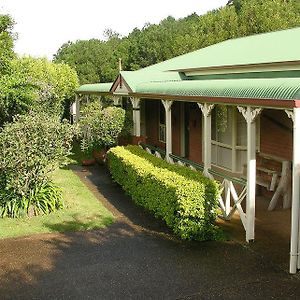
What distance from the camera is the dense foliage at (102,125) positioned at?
1593 cm

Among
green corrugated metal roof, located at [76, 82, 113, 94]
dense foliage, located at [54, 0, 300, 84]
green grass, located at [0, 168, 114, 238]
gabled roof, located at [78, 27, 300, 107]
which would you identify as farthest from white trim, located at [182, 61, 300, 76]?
dense foliage, located at [54, 0, 300, 84]

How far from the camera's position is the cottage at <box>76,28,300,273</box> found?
791cm

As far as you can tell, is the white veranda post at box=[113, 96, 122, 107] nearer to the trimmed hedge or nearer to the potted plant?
the potted plant

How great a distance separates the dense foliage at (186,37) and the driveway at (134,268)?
3253cm

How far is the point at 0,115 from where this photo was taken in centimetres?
1454

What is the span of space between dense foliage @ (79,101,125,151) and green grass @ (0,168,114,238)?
12.8 ft

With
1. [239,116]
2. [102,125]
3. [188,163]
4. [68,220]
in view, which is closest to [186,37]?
[102,125]

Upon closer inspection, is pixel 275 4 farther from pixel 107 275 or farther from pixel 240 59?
pixel 107 275

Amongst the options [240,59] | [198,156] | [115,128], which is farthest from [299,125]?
[115,128]

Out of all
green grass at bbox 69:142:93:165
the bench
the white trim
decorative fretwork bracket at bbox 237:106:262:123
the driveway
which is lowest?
the driveway

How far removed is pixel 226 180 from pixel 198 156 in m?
6.01

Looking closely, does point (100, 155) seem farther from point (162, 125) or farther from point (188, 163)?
point (188, 163)

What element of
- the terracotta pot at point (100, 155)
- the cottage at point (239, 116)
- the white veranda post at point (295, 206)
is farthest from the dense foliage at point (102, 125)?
the white veranda post at point (295, 206)

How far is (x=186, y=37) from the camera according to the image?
43.0 m
